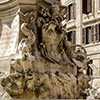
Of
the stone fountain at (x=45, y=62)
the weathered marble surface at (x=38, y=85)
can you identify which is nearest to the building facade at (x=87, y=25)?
the stone fountain at (x=45, y=62)

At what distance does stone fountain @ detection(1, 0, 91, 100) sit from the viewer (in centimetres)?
1331

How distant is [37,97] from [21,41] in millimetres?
1713

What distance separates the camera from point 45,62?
1416 cm

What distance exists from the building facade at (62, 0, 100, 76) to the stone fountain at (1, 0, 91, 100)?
2692 centimetres

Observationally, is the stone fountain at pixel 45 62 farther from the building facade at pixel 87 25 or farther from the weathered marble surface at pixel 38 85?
the building facade at pixel 87 25

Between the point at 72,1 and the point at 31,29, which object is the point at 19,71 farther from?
the point at 72,1

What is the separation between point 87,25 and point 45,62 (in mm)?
31150

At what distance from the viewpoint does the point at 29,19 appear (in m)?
14.3

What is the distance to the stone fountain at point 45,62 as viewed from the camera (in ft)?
43.7

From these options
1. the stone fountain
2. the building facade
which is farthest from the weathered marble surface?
the building facade

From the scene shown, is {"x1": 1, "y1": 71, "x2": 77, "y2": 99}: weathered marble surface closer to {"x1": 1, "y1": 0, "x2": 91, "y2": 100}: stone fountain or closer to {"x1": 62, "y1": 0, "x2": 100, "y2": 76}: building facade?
{"x1": 1, "y1": 0, "x2": 91, "y2": 100}: stone fountain

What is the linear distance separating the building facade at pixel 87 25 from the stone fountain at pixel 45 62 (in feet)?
88.3

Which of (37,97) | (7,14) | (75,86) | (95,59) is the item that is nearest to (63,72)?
(75,86)

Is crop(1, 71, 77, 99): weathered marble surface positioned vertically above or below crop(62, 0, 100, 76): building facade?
below
